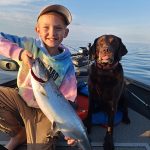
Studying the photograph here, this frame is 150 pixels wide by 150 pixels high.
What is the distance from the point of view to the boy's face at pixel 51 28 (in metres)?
4.10

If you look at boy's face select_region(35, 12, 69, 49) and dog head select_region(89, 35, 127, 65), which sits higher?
boy's face select_region(35, 12, 69, 49)

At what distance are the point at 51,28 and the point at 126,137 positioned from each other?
1.78 metres

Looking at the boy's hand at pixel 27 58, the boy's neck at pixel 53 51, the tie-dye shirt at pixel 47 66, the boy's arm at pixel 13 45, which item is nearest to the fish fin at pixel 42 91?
the boy's hand at pixel 27 58

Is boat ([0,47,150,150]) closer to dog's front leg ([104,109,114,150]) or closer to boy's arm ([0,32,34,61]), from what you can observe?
dog's front leg ([104,109,114,150])

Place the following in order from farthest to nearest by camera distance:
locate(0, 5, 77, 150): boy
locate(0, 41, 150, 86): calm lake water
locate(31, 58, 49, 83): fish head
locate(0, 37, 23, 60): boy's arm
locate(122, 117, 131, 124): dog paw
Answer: locate(0, 41, 150, 86): calm lake water → locate(122, 117, 131, 124): dog paw → locate(0, 5, 77, 150): boy → locate(0, 37, 23, 60): boy's arm → locate(31, 58, 49, 83): fish head

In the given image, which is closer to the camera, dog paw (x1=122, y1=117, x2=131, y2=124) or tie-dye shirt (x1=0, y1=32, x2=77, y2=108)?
tie-dye shirt (x1=0, y1=32, x2=77, y2=108)

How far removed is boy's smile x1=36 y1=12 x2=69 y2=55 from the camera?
4098 mm

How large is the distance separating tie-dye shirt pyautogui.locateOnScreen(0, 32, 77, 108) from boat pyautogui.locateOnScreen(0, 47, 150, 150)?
646mm

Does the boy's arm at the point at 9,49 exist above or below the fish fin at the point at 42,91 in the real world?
above

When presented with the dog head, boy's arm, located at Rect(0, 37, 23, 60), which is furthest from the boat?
boy's arm, located at Rect(0, 37, 23, 60)

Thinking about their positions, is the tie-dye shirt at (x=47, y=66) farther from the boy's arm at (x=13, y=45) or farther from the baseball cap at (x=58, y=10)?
the baseball cap at (x=58, y=10)

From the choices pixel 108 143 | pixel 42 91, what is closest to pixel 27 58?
pixel 42 91

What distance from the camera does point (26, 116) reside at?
4.08 m

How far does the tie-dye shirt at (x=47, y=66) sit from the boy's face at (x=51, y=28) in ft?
0.45
